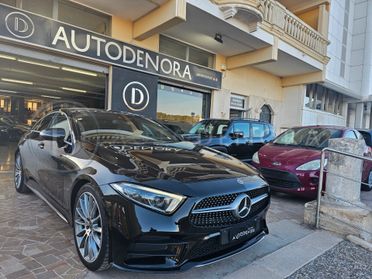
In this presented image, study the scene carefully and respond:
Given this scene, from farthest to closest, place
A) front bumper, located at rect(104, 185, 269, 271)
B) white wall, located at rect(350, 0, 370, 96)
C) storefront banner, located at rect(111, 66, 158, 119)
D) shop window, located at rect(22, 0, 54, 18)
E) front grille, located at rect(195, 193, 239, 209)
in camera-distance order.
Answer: white wall, located at rect(350, 0, 370, 96)
storefront banner, located at rect(111, 66, 158, 119)
shop window, located at rect(22, 0, 54, 18)
front grille, located at rect(195, 193, 239, 209)
front bumper, located at rect(104, 185, 269, 271)

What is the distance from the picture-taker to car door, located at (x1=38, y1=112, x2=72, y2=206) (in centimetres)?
289

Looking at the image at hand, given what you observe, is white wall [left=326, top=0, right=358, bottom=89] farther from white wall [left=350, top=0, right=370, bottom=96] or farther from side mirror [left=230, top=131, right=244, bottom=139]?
side mirror [left=230, top=131, right=244, bottom=139]

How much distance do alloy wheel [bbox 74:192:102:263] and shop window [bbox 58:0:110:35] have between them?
6.27 m

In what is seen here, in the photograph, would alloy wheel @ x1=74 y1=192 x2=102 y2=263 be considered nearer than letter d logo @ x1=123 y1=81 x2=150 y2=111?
Yes

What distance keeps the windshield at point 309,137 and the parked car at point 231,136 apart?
1.25m

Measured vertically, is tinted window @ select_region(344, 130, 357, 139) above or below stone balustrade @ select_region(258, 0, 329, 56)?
below

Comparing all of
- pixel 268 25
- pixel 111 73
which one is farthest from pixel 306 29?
pixel 111 73

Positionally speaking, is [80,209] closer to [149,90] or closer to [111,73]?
[111,73]

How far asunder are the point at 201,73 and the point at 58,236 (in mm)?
7928

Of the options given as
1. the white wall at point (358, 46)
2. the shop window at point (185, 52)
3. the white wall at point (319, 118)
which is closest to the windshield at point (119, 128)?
the shop window at point (185, 52)

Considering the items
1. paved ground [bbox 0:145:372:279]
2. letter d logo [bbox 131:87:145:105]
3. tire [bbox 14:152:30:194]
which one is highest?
letter d logo [bbox 131:87:145:105]

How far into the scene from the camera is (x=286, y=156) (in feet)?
16.6

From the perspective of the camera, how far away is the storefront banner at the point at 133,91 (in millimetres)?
7703

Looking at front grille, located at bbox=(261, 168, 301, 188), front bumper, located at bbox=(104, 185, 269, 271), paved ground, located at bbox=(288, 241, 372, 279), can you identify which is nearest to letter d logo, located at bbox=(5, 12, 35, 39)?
front bumper, located at bbox=(104, 185, 269, 271)
